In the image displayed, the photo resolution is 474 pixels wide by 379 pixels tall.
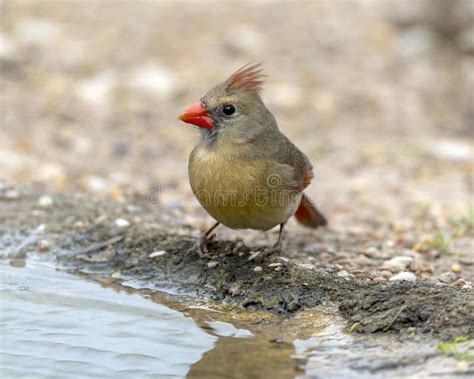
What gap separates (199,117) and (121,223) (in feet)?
4.08

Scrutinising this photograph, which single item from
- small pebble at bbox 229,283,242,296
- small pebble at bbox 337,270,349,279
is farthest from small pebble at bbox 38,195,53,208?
small pebble at bbox 337,270,349,279

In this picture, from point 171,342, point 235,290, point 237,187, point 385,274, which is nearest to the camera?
point 171,342

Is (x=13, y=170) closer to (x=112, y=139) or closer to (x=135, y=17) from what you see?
(x=112, y=139)

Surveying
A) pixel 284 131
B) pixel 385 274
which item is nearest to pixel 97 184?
pixel 284 131

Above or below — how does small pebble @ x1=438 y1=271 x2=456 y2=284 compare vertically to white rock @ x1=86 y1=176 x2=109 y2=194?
below

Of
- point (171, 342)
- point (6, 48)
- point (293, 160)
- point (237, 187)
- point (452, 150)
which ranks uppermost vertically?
point (6, 48)

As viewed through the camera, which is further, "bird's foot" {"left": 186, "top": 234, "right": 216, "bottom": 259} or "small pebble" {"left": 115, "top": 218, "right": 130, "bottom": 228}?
"small pebble" {"left": 115, "top": 218, "right": 130, "bottom": 228}

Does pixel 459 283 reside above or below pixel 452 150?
below

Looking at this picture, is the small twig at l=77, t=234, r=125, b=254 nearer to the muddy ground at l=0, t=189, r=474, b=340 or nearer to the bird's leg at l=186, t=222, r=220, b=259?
the muddy ground at l=0, t=189, r=474, b=340

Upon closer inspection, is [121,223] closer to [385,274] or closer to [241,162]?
[241,162]

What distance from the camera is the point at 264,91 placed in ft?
32.4

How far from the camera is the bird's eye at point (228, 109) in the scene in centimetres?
549

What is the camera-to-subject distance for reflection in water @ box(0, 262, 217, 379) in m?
4.13

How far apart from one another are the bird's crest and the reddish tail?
46.1 inches
